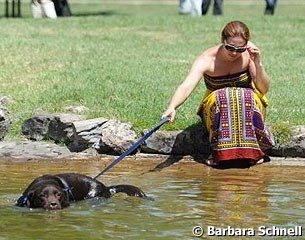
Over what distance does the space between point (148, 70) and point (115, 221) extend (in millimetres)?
5822

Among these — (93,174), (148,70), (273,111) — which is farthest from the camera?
(148,70)

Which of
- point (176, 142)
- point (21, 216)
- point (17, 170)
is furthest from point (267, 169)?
point (21, 216)

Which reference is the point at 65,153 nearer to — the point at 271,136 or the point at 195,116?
the point at 195,116

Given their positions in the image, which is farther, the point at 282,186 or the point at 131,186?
the point at 282,186

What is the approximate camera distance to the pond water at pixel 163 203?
628 cm

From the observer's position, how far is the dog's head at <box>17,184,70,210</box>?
266 inches

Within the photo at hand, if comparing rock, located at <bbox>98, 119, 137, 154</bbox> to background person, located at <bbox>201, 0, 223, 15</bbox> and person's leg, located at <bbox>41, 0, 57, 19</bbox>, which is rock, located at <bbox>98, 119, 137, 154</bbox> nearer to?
person's leg, located at <bbox>41, 0, 57, 19</bbox>

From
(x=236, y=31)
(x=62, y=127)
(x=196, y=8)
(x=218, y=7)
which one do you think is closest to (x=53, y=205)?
(x=236, y=31)

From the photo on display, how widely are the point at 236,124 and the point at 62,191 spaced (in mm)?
2252

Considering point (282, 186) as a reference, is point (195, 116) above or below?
above

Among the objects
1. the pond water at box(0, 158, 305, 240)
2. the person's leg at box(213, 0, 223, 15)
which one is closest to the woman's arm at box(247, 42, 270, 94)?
the pond water at box(0, 158, 305, 240)

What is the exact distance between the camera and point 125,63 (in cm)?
1270

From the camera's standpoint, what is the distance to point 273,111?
9719mm

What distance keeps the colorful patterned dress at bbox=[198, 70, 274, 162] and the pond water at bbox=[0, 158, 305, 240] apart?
166 millimetres
